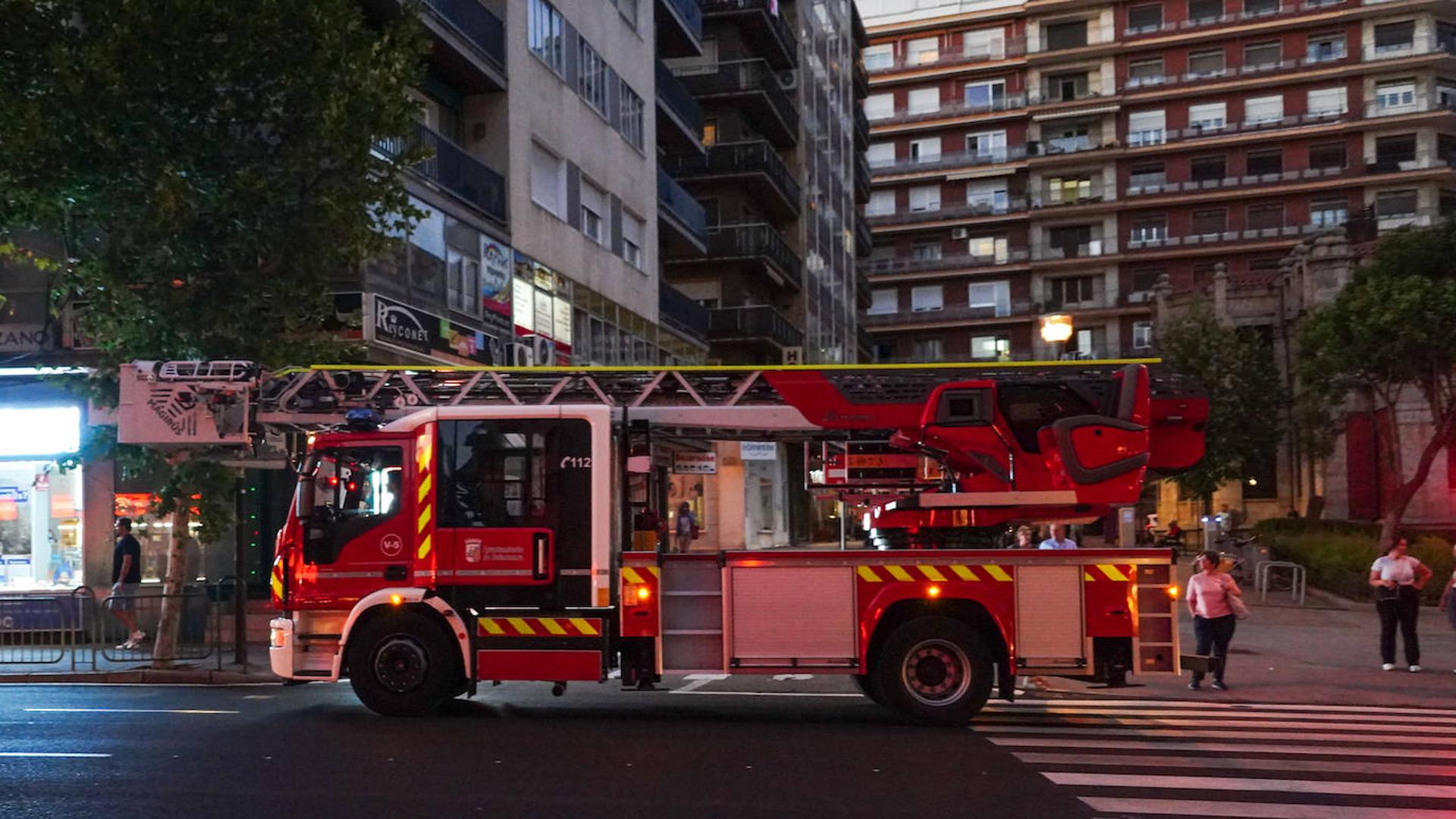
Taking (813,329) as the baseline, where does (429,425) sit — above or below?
below

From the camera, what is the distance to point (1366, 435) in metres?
46.8

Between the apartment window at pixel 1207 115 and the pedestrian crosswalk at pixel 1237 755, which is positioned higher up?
the apartment window at pixel 1207 115

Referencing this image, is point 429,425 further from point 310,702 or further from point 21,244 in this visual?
Result: point 21,244

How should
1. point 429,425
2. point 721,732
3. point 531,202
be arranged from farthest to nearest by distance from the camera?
point 531,202 < point 429,425 < point 721,732

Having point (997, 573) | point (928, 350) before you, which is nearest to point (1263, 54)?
point (928, 350)

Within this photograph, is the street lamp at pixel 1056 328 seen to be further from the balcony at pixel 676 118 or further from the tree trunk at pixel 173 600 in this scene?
the balcony at pixel 676 118

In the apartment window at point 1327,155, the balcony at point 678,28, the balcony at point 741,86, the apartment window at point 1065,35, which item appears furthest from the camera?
the apartment window at point 1065,35

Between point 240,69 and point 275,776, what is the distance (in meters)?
9.76

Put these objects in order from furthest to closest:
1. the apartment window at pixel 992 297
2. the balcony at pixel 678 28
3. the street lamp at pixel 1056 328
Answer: the apartment window at pixel 992 297 < the balcony at pixel 678 28 < the street lamp at pixel 1056 328

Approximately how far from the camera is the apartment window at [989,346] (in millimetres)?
84188

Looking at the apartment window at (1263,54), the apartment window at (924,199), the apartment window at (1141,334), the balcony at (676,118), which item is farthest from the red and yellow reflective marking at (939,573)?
the apartment window at (924,199)

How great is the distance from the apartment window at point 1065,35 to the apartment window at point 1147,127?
564 cm

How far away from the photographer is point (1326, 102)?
75.1 metres

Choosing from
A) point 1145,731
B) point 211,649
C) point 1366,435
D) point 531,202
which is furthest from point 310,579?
point 1366,435
